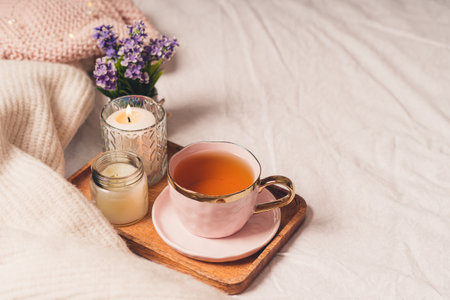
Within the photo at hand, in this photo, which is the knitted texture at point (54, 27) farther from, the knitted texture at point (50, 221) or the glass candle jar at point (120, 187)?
the glass candle jar at point (120, 187)

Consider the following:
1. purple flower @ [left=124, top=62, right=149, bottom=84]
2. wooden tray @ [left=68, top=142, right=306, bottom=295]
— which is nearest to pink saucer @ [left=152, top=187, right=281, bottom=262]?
wooden tray @ [left=68, top=142, right=306, bottom=295]

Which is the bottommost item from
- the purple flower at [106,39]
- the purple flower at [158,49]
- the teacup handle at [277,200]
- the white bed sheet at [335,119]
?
the white bed sheet at [335,119]

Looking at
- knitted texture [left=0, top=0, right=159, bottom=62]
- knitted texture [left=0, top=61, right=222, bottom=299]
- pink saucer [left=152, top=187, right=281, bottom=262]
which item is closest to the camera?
knitted texture [left=0, top=61, right=222, bottom=299]

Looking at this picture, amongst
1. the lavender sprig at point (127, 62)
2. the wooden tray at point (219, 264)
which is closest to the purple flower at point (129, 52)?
the lavender sprig at point (127, 62)

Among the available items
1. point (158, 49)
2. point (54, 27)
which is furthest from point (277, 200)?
point (54, 27)

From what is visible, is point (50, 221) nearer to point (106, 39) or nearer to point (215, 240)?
point (215, 240)

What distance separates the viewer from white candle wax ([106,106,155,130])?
0.64m

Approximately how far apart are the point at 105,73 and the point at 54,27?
25 centimetres

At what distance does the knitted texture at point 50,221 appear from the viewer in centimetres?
44

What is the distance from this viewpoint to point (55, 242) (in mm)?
476

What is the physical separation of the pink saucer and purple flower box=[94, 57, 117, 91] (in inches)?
7.4

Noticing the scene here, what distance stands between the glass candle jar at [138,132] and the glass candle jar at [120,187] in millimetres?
42

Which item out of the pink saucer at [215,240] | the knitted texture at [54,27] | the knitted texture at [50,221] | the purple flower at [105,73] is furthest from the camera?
the knitted texture at [54,27]

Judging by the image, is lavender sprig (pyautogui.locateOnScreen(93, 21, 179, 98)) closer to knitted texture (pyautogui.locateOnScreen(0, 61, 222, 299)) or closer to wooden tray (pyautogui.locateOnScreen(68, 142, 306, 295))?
knitted texture (pyautogui.locateOnScreen(0, 61, 222, 299))
